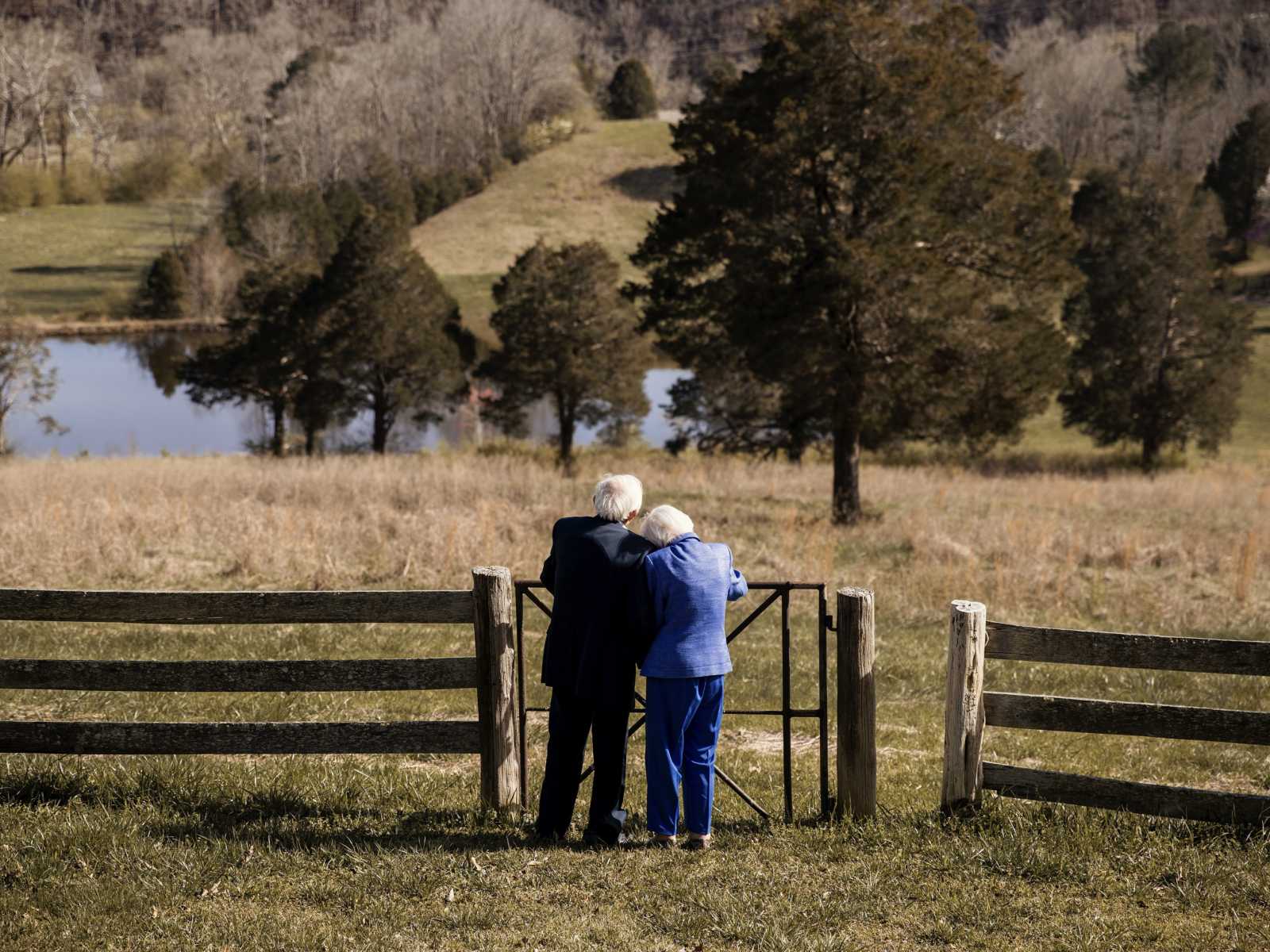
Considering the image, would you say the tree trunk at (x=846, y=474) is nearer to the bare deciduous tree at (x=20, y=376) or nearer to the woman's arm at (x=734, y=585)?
the woman's arm at (x=734, y=585)

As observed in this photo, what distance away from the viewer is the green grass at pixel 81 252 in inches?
2955

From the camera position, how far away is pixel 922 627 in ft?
46.0

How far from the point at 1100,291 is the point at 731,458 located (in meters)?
14.4

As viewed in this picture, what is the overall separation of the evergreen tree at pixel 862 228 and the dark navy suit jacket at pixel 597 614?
1486 centimetres

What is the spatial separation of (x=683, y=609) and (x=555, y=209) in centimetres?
8652

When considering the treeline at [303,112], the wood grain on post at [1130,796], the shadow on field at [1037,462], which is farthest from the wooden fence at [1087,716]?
the treeline at [303,112]

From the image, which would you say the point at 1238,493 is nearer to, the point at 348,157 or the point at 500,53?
the point at 348,157

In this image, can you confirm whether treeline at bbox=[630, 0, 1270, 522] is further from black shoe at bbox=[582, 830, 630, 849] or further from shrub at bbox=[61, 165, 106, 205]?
shrub at bbox=[61, 165, 106, 205]

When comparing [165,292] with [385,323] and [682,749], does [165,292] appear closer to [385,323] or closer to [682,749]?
[385,323]

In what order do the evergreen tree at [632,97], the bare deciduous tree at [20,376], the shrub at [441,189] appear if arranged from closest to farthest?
the bare deciduous tree at [20,376]
the shrub at [441,189]
the evergreen tree at [632,97]

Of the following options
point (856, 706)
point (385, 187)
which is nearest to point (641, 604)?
point (856, 706)

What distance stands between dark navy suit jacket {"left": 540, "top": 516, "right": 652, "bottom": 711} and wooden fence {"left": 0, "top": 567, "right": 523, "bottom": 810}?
527 mm

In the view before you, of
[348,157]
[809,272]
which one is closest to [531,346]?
[809,272]

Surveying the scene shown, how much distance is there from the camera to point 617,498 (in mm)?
6078
